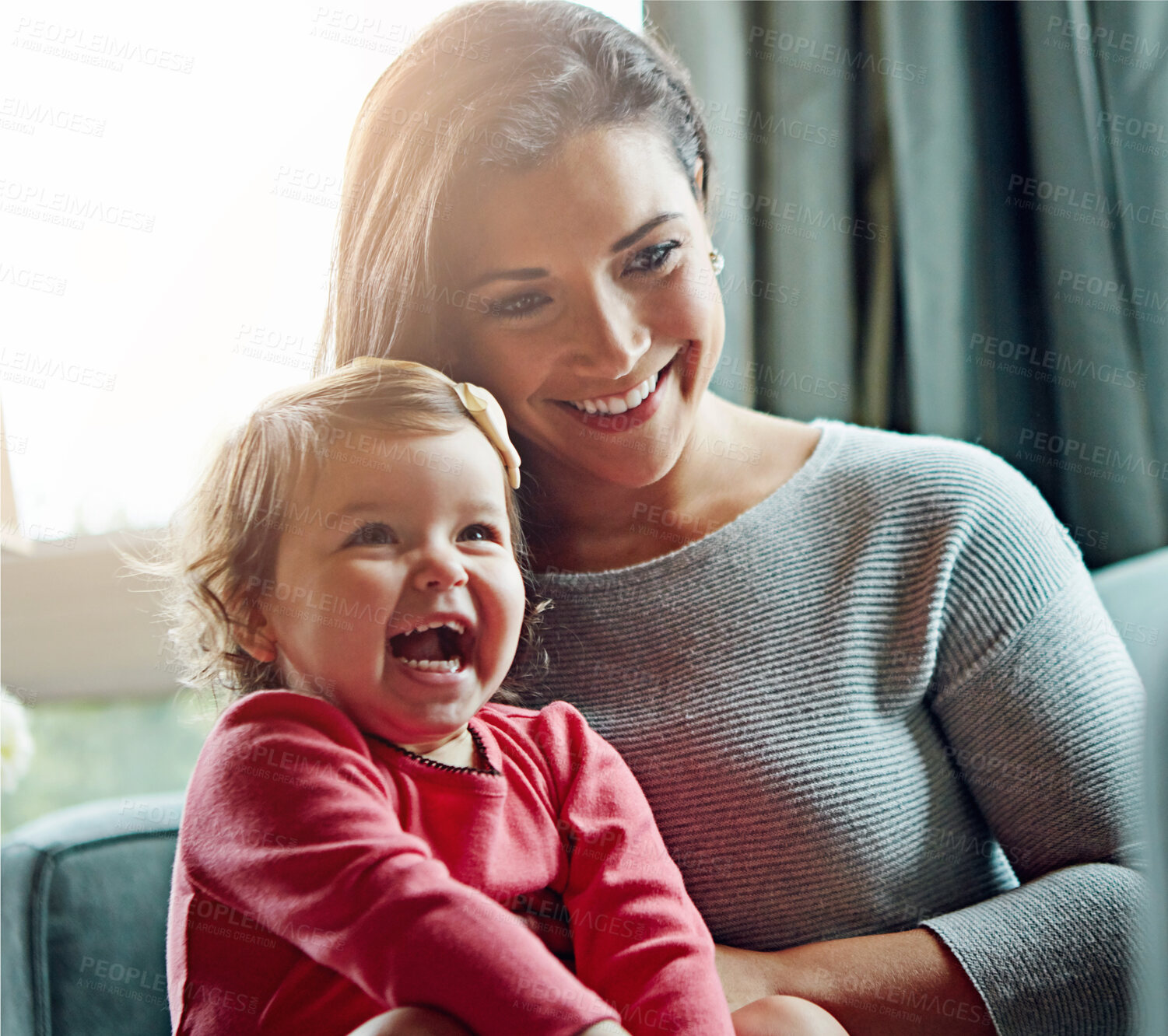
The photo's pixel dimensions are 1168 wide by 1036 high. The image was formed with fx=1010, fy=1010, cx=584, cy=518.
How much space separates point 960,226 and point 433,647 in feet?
3.08

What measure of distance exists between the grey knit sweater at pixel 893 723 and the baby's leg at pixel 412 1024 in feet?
0.87

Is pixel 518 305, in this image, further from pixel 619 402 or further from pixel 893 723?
pixel 893 723

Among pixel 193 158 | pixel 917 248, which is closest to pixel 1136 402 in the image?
pixel 917 248

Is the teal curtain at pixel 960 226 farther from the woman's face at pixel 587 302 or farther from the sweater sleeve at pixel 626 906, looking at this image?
the sweater sleeve at pixel 626 906

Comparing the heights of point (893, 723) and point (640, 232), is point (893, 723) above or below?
below

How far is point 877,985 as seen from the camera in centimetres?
68

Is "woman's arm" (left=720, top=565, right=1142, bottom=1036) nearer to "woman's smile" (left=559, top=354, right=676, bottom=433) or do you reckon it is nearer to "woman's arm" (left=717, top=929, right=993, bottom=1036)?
"woman's arm" (left=717, top=929, right=993, bottom=1036)

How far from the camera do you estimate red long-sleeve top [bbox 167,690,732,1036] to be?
0.49 m

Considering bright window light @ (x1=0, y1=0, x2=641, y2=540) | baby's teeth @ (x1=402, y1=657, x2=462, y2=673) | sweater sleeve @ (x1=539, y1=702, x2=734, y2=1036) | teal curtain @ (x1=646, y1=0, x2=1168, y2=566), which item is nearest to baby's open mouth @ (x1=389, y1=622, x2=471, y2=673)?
baby's teeth @ (x1=402, y1=657, x2=462, y2=673)

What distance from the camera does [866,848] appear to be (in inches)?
28.5

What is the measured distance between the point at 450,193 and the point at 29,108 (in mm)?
492

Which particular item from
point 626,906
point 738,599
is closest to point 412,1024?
point 626,906

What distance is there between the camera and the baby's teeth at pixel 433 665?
0.55 m

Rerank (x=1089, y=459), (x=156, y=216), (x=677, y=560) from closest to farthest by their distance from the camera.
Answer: (x=677, y=560) < (x=156, y=216) < (x=1089, y=459)
